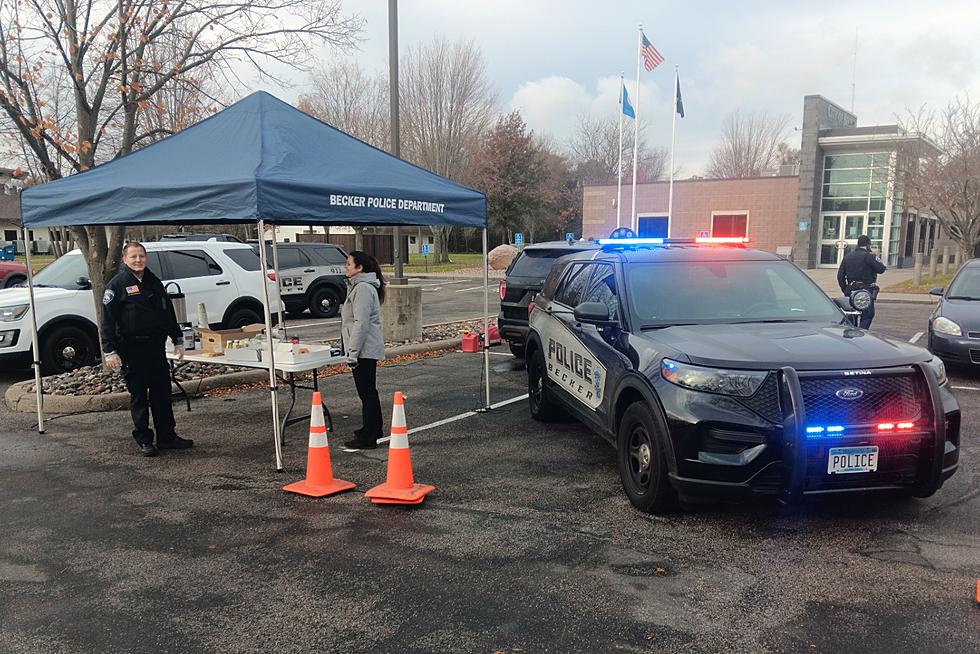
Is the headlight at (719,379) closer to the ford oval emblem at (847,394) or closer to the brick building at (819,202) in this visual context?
the ford oval emblem at (847,394)

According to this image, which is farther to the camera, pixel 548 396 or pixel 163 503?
pixel 548 396

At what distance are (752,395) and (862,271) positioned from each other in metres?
8.00

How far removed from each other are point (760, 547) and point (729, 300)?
1941 mm

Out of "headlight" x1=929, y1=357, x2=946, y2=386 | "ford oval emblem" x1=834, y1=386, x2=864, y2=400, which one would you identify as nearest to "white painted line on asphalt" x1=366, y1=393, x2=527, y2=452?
"ford oval emblem" x1=834, y1=386, x2=864, y2=400

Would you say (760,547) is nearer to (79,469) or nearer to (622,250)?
(622,250)

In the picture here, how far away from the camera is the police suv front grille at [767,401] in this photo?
403cm

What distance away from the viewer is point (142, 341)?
636 cm

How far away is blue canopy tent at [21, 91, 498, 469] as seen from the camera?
551cm

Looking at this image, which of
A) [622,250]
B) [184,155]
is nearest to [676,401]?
[622,250]

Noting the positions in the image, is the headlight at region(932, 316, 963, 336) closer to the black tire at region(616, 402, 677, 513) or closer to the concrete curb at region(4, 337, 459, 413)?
the black tire at region(616, 402, 677, 513)

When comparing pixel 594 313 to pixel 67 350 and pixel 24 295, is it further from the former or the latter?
pixel 24 295

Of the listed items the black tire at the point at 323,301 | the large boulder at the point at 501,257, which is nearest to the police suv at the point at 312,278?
the black tire at the point at 323,301

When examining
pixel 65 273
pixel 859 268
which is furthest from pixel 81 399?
pixel 859 268

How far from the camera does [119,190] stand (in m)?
5.98
